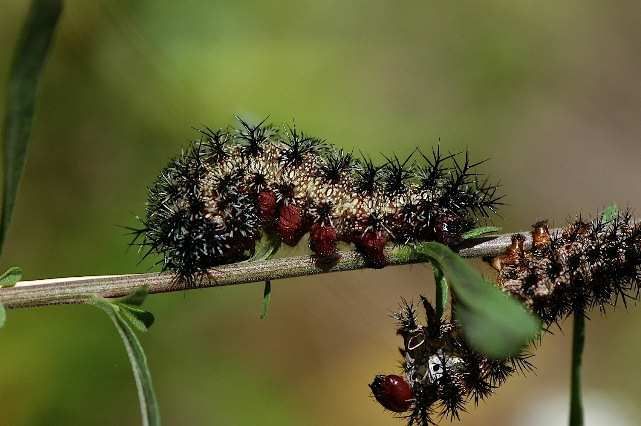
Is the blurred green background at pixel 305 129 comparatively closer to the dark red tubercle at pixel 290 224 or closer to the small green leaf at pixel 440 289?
the dark red tubercle at pixel 290 224

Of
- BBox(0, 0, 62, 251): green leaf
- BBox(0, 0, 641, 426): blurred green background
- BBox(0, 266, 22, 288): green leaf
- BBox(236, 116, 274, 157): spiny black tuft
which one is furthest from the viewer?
BBox(0, 0, 641, 426): blurred green background

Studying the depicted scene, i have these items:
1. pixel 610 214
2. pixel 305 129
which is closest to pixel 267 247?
pixel 610 214

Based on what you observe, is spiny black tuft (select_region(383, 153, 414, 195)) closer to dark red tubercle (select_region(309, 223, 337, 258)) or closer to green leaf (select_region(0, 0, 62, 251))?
dark red tubercle (select_region(309, 223, 337, 258))

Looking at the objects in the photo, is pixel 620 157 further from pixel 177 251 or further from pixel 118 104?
pixel 177 251

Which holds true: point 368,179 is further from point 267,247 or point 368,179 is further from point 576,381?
point 576,381

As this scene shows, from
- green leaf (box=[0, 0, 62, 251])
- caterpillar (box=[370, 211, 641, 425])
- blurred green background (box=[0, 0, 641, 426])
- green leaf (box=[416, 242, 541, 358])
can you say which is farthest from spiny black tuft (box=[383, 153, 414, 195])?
blurred green background (box=[0, 0, 641, 426])

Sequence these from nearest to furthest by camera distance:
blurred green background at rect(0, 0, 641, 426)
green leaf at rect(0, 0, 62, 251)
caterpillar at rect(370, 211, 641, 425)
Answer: green leaf at rect(0, 0, 62, 251) < caterpillar at rect(370, 211, 641, 425) < blurred green background at rect(0, 0, 641, 426)

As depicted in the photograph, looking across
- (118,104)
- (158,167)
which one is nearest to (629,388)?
(158,167)
